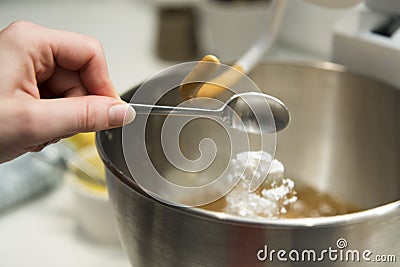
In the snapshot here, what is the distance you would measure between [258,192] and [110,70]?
0.51 m

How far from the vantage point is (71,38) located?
1.47 feet

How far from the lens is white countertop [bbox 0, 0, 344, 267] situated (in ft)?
1.99

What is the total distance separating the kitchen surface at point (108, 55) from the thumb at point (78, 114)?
25cm

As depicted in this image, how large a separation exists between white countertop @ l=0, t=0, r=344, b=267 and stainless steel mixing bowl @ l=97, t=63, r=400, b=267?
6.2 inches

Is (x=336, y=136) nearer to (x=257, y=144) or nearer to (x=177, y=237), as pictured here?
(x=257, y=144)

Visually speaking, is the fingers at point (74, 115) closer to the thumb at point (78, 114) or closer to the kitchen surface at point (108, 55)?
the thumb at point (78, 114)

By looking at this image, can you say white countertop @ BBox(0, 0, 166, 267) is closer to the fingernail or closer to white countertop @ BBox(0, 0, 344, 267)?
white countertop @ BBox(0, 0, 344, 267)

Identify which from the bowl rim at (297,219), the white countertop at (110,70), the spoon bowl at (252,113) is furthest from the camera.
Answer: the white countertop at (110,70)

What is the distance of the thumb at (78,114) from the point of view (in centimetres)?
36

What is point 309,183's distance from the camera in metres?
0.59

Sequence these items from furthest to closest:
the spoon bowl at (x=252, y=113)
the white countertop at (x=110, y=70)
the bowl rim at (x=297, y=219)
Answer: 1. the white countertop at (x=110, y=70)
2. the spoon bowl at (x=252, y=113)
3. the bowl rim at (x=297, y=219)

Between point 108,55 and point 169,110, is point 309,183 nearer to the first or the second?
point 169,110

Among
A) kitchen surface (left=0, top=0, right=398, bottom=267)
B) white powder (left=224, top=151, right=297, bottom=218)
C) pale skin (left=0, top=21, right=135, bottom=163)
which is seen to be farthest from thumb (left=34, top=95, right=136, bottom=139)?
kitchen surface (left=0, top=0, right=398, bottom=267)

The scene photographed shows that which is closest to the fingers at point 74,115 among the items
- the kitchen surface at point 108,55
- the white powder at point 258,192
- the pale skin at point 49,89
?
the pale skin at point 49,89
